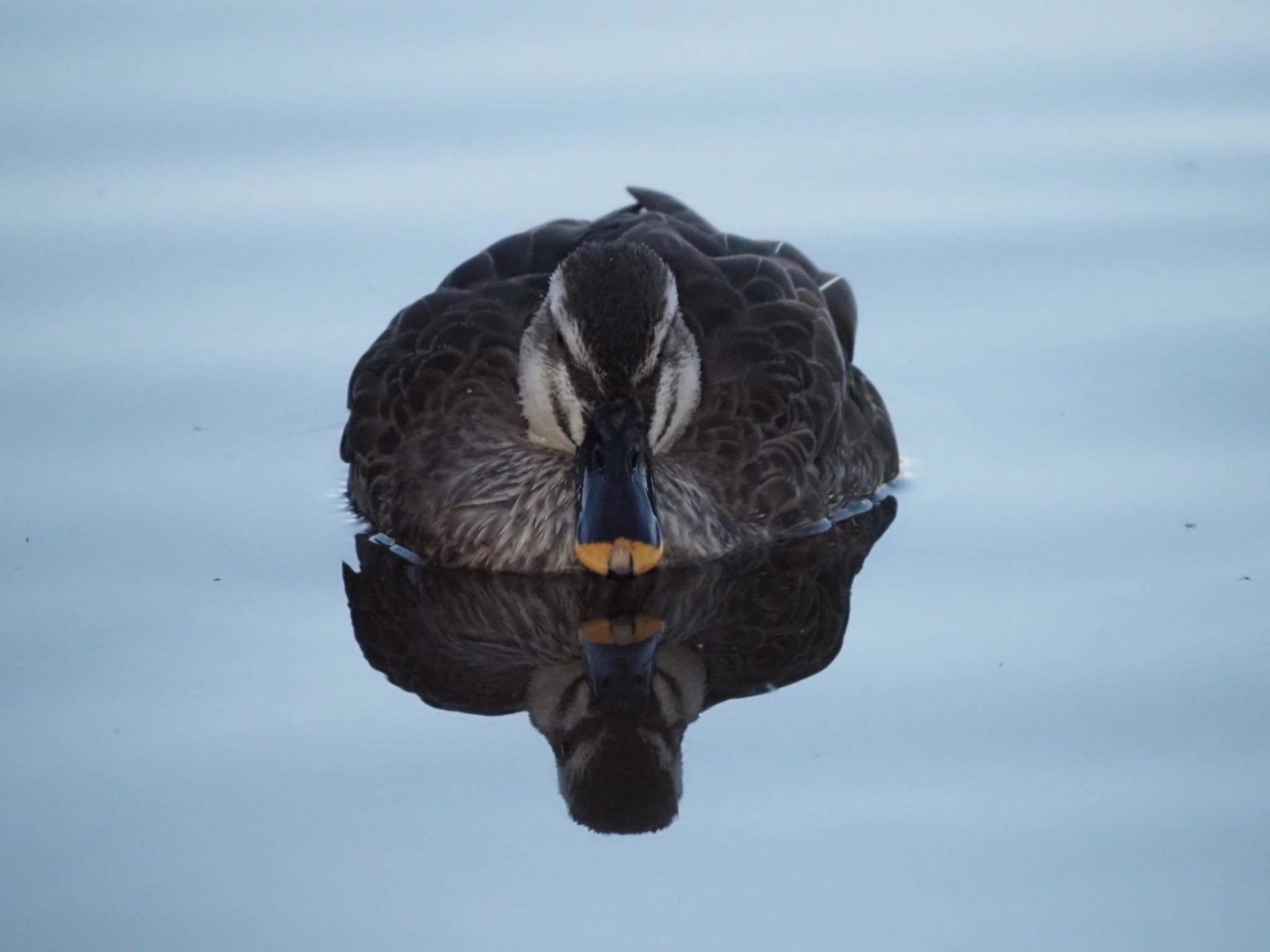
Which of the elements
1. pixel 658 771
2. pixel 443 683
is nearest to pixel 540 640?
pixel 443 683

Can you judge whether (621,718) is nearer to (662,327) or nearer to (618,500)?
(618,500)

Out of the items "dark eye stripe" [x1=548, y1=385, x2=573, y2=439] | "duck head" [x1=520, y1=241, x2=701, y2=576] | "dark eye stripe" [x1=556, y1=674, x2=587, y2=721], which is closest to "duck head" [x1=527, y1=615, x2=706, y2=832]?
"dark eye stripe" [x1=556, y1=674, x2=587, y2=721]

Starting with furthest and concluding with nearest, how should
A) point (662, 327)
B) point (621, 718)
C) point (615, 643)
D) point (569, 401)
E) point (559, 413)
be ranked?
1. point (559, 413)
2. point (569, 401)
3. point (662, 327)
4. point (615, 643)
5. point (621, 718)

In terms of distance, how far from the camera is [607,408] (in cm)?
1212

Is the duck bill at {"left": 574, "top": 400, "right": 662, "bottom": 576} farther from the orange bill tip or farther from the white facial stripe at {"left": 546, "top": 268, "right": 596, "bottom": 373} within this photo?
the white facial stripe at {"left": 546, "top": 268, "right": 596, "bottom": 373}

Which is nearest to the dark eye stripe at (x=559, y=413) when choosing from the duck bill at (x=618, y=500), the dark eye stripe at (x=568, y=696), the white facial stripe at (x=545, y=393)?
the white facial stripe at (x=545, y=393)

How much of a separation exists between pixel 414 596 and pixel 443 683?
1.02m

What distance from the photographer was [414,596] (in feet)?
40.6

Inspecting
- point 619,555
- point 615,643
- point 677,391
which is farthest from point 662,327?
point 615,643

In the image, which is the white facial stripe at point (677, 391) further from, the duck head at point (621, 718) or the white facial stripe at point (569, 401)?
the duck head at point (621, 718)

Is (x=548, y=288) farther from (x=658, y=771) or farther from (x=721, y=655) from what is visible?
(x=658, y=771)

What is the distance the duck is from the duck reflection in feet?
0.59

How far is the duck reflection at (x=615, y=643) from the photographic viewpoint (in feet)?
35.4

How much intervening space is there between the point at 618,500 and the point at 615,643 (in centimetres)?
61
